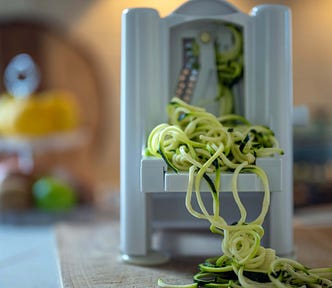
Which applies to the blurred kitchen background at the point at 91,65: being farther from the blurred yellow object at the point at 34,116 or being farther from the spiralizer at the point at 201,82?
the spiralizer at the point at 201,82

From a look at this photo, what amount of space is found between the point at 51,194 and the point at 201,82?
53 cm

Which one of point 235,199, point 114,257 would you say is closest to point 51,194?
point 114,257

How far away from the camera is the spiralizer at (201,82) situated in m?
0.67

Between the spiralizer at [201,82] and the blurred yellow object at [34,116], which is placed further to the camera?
the blurred yellow object at [34,116]

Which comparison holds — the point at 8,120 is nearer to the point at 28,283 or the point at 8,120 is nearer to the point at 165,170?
the point at 28,283

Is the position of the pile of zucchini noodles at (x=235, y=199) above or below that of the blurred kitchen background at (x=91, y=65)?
below

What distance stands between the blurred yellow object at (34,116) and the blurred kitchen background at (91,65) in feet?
0.18

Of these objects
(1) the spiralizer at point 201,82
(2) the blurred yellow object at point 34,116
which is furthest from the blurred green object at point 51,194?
(1) the spiralizer at point 201,82

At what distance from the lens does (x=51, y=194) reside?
1140mm

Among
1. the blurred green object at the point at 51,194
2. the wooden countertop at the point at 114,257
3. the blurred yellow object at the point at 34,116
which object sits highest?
the blurred yellow object at the point at 34,116

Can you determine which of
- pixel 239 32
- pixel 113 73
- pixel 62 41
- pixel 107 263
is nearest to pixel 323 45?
pixel 113 73

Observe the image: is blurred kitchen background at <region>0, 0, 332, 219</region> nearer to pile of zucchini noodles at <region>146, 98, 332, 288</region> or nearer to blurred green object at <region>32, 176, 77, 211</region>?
blurred green object at <region>32, 176, 77, 211</region>

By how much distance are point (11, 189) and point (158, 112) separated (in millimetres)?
542

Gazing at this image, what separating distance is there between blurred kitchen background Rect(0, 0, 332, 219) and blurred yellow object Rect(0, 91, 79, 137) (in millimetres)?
55
